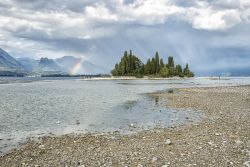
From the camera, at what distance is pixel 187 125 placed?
29734 millimetres

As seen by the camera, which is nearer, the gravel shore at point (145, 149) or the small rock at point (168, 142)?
the gravel shore at point (145, 149)

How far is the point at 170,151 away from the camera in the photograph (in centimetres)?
1884

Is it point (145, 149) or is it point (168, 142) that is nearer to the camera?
point (145, 149)

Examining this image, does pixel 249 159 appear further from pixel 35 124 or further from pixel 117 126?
pixel 35 124

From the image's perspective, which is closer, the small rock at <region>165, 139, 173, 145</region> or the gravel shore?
the gravel shore

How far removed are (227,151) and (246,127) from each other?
9.06 meters

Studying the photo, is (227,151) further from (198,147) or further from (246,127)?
(246,127)

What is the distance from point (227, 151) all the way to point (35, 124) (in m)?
20.0

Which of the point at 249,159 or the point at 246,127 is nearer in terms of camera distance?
the point at 249,159

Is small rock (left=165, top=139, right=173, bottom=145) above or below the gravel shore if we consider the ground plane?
above

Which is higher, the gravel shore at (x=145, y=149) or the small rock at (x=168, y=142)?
the small rock at (x=168, y=142)

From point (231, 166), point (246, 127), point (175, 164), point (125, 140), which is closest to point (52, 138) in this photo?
point (125, 140)

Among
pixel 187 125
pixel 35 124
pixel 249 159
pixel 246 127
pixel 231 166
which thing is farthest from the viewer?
pixel 35 124

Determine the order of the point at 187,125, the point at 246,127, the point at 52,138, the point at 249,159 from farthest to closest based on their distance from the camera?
the point at 187,125, the point at 246,127, the point at 52,138, the point at 249,159
